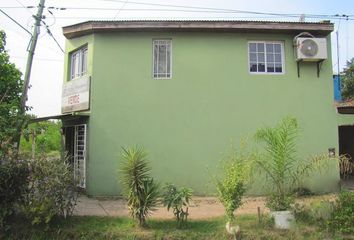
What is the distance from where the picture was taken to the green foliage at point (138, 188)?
8.53 m

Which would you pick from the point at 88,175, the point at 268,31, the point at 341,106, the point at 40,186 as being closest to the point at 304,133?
the point at 341,106

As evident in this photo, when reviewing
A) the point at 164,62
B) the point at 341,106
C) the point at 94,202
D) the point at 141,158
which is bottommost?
the point at 94,202

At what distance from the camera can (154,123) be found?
12828 millimetres

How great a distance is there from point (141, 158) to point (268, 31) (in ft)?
23.5

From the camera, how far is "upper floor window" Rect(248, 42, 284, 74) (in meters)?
13.3

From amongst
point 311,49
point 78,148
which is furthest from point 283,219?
point 78,148

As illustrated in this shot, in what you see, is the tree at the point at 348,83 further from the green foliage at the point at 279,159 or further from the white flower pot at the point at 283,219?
the white flower pot at the point at 283,219

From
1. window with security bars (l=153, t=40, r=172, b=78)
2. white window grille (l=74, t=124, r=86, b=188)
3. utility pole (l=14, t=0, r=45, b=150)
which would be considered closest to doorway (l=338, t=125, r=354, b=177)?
window with security bars (l=153, t=40, r=172, b=78)

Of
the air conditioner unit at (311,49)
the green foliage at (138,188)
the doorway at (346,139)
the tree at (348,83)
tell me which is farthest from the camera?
the tree at (348,83)

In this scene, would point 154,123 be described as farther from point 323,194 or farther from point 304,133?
point 323,194

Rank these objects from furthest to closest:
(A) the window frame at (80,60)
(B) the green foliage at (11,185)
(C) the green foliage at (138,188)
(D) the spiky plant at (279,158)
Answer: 1. (A) the window frame at (80,60)
2. (D) the spiky plant at (279,158)
3. (C) the green foliage at (138,188)
4. (B) the green foliage at (11,185)

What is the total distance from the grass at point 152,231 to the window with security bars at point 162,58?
5.83m

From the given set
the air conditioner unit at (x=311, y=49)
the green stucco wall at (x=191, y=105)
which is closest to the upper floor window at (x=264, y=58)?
the green stucco wall at (x=191, y=105)

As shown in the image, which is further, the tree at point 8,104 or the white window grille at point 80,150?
the white window grille at point 80,150
